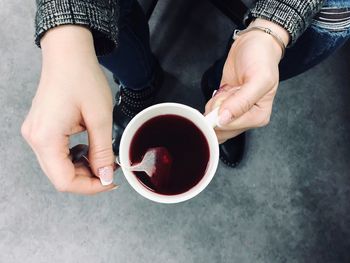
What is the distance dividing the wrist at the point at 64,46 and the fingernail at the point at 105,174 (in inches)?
6.1

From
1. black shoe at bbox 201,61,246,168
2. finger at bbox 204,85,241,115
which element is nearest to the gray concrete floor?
black shoe at bbox 201,61,246,168

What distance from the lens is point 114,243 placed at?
1125 millimetres

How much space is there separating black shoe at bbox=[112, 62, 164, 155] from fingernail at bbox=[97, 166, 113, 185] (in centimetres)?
51

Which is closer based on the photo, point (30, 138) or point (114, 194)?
point (30, 138)

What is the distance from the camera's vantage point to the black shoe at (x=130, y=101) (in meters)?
1.12

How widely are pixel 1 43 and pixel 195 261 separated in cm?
85

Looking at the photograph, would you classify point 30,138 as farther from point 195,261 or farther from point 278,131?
point 278,131

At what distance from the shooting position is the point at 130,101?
1135 mm

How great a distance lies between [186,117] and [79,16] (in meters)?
0.21

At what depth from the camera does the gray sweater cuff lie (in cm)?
69

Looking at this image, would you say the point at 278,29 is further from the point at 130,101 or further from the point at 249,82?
the point at 130,101

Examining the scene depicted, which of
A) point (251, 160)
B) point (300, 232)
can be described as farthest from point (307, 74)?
point (300, 232)

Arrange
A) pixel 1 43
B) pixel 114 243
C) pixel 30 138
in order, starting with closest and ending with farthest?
pixel 30 138 → pixel 114 243 → pixel 1 43

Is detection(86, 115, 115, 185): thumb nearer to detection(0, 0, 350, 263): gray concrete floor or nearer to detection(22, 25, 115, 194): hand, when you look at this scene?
detection(22, 25, 115, 194): hand
